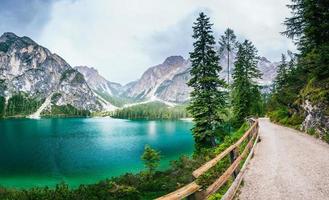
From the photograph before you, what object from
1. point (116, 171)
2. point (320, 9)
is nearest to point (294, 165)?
point (320, 9)

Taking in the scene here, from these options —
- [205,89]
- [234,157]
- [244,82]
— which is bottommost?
[234,157]

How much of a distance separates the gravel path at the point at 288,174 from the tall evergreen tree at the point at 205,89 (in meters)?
11.9

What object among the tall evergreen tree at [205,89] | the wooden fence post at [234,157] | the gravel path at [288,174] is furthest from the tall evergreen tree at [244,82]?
the wooden fence post at [234,157]

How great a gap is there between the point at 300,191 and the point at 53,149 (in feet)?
225

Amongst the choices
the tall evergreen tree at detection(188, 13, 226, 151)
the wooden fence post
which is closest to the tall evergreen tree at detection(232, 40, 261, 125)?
the tall evergreen tree at detection(188, 13, 226, 151)

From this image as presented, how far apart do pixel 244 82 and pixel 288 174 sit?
4105 cm

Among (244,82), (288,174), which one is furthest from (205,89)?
(244,82)

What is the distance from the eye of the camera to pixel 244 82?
50.5 metres

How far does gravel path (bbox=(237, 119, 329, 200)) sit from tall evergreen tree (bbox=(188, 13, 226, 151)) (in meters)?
11.9

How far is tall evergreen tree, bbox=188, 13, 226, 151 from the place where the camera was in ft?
94.7

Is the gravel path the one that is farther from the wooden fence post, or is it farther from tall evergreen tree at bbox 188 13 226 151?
tall evergreen tree at bbox 188 13 226 151

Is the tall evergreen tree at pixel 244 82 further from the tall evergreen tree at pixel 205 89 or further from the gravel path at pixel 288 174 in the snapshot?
the gravel path at pixel 288 174

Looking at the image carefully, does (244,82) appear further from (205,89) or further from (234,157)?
(234,157)

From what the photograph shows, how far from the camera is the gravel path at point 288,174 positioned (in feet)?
28.8
